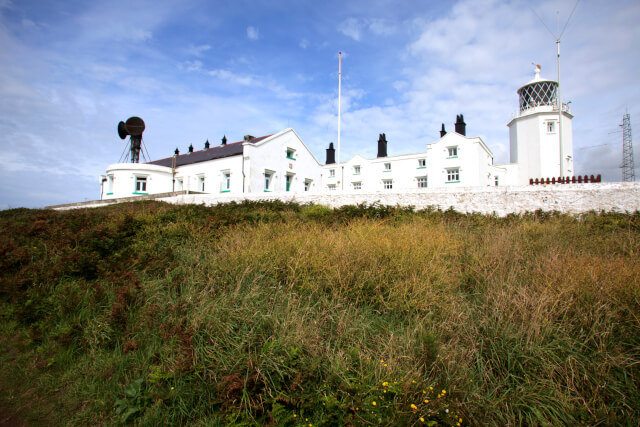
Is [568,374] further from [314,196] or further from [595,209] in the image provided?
[314,196]

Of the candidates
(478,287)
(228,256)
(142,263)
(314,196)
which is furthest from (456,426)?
(314,196)

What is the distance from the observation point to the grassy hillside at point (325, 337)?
2.31 m

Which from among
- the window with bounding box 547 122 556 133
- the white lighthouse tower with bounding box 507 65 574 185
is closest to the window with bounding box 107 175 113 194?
the white lighthouse tower with bounding box 507 65 574 185

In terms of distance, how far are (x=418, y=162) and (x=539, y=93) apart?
12345mm

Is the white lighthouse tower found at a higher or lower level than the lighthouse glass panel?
lower

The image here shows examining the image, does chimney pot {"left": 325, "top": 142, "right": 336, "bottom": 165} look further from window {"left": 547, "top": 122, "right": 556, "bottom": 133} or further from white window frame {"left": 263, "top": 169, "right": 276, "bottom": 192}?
window {"left": 547, "top": 122, "right": 556, "bottom": 133}

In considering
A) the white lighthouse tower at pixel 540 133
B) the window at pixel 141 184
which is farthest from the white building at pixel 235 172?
the white lighthouse tower at pixel 540 133

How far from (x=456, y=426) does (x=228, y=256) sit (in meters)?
3.68

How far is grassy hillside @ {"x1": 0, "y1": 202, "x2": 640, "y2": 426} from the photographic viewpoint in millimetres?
2307

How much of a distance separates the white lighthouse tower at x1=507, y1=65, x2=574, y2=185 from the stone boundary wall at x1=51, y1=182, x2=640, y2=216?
18.8 meters

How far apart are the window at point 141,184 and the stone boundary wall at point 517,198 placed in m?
21.6

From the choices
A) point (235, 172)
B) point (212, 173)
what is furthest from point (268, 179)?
point (212, 173)

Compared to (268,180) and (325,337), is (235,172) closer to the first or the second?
(268,180)

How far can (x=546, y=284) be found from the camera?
11.9 feet
